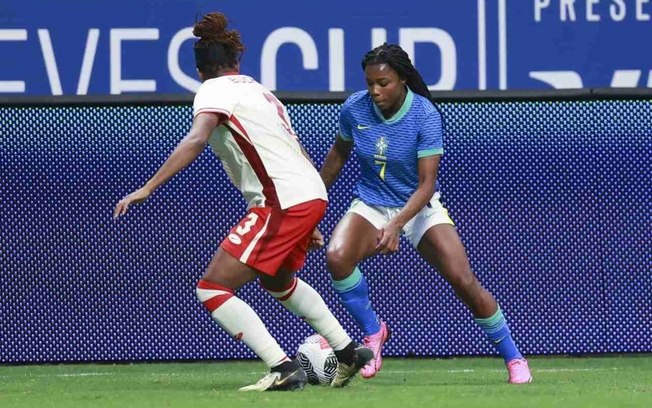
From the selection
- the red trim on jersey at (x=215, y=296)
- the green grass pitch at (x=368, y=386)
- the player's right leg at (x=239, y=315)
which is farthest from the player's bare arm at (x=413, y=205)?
the red trim on jersey at (x=215, y=296)

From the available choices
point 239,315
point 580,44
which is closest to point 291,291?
point 239,315

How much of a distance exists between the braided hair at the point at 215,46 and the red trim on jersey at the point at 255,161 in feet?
1.02

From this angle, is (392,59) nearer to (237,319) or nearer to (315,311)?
(315,311)

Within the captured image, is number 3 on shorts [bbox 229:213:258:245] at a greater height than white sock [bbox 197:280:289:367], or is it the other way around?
number 3 on shorts [bbox 229:213:258:245]

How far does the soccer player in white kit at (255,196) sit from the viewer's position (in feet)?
25.3

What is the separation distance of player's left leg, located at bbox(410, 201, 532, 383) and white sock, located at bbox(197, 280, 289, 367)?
49.5 inches

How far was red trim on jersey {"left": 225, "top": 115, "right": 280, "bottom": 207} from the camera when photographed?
25.5 feet

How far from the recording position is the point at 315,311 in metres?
8.03

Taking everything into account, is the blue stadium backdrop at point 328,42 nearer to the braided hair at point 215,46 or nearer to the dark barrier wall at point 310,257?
the dark barrier wall at point 310,257

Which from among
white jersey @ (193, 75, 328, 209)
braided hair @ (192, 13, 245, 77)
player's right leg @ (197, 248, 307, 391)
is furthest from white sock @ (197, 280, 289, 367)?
braided hair @ (192, 13, 245, 77)

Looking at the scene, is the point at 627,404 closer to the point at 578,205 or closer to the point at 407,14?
the point at 578,205

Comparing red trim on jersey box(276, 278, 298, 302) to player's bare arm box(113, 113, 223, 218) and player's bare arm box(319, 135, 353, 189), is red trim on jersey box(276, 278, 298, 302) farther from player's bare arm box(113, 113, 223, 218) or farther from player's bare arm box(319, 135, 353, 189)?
player's bare arm box(319, 135, 353, 189)

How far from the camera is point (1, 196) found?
10.7 metres

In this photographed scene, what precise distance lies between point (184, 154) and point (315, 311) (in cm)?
107
